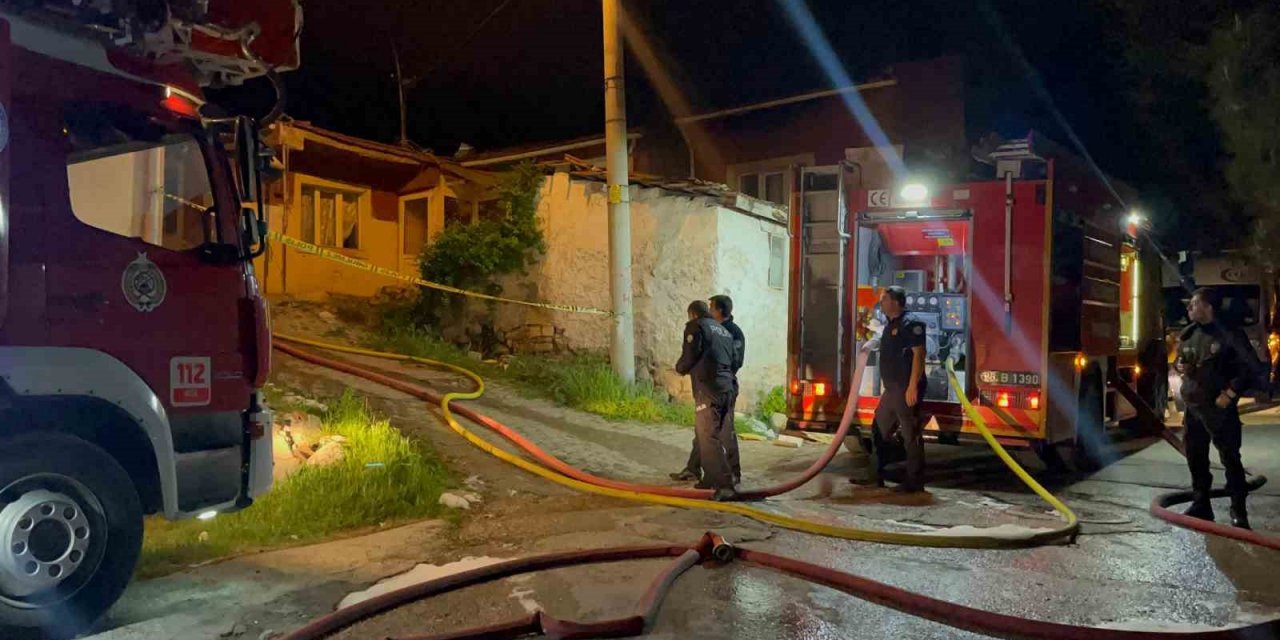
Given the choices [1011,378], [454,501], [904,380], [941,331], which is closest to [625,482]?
[454,501]

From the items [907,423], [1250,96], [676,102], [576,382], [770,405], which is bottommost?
[770,405]

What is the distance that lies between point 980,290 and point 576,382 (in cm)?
478

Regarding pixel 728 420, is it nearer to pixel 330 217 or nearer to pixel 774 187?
pixel 330 217

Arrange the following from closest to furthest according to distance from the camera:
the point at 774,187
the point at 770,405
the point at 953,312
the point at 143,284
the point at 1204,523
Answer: the point at 143,284, the point at 1204,523, the point at 953,312, the point at 770,405, the point at 774,187

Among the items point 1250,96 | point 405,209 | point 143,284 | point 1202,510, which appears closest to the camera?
point 143,284

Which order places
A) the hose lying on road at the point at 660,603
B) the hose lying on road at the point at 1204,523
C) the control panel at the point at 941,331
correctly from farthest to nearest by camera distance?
the control panel at the point at 941,331, the hose lying on road at the point at 1204,523, the hose lying on road at the point at 660,603

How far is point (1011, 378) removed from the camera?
8141mm

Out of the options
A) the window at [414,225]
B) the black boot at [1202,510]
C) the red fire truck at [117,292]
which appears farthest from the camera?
the window at [414,225]

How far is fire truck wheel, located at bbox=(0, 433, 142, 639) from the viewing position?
13.8 ft

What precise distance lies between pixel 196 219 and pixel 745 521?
4.11 m

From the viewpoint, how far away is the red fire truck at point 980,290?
810 cm

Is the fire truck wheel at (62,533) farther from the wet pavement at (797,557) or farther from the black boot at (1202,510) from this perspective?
the black boot at (1202,510)

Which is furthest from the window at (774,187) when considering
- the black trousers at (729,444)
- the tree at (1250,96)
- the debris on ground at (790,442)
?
the black trousers at (729,444)

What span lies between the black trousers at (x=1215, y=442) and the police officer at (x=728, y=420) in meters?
3.38
